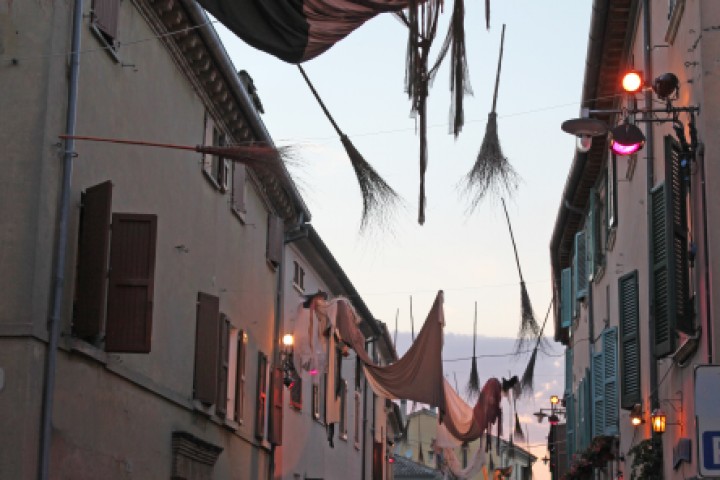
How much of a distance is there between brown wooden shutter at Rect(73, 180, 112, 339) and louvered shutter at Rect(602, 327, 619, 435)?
10801mm

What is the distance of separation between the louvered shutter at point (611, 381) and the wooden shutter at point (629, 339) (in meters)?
1.98

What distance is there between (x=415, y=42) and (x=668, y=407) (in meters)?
11.7

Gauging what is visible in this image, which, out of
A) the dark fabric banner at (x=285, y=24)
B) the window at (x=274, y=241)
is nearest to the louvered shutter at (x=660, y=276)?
the dark fabric banner at (x=285, y=24)

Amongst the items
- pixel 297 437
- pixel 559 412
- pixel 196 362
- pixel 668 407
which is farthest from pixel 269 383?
pixel 559 412

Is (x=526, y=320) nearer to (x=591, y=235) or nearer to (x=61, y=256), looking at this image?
(x=61, y=256)

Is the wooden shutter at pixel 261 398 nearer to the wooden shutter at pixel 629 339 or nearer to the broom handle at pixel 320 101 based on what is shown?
the wooden shutter at pixel 629 339

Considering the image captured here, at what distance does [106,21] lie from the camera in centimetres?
1527

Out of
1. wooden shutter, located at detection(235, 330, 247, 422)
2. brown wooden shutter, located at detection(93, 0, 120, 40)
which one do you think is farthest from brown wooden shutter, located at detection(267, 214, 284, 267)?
brown wooden shutter, located at detection(93, 0, 120, 40)

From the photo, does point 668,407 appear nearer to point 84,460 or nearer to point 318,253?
point 84,460

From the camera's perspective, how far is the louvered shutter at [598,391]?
23828mm

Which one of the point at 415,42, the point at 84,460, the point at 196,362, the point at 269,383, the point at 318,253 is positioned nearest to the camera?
the point at 415,42

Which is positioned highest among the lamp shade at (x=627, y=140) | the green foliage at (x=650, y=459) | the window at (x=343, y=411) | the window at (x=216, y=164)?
the window at (x=216, y=164)

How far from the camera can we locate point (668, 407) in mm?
16547

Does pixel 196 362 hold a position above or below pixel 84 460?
above
